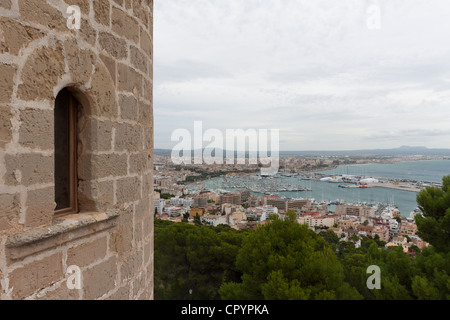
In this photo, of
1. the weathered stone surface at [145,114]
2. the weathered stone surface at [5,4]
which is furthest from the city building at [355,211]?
the weathered stone surface at [5,4]

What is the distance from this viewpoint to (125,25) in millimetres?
2283

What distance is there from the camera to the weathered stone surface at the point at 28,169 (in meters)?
1.43

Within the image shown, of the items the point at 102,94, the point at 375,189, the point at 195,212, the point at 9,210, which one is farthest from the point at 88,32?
the point at 375,189

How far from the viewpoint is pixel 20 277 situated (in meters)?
1.49

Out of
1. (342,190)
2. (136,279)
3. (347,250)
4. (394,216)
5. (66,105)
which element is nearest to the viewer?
(66,105)

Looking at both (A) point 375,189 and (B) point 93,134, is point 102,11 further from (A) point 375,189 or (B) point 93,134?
(A) point 375,189

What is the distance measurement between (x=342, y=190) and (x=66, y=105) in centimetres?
4451

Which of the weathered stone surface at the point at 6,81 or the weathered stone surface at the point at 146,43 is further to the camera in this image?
the weathered stone surface at the point at 146,43

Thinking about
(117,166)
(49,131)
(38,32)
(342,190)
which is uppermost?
(38,32)

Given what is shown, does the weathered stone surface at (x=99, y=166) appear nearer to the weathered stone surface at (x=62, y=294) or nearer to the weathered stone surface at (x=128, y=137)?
the weathered stone surface at (x=128, y=137)

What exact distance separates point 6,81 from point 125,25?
1.15 m

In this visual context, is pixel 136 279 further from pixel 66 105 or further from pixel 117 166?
pixel 66 105

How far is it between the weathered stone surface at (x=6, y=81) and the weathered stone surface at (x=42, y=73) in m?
0.05
